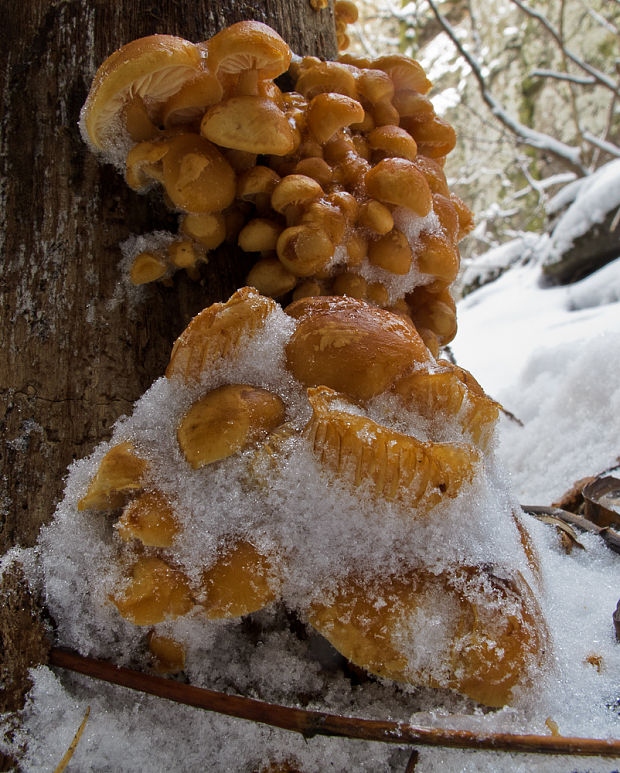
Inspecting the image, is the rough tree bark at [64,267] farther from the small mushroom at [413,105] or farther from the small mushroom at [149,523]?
the small mushroom at [413,105]

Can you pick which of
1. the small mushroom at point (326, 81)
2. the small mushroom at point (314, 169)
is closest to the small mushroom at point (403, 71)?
the small mushroom at point (326, 81)

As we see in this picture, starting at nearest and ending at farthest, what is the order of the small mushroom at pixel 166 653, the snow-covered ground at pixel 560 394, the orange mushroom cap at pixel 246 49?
the small mushroom at pixel 166 653
the orange mushroom cap at pixel 246 49
the snow-covered ground at pixel 560 394

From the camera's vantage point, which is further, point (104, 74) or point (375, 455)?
point (104, 74)

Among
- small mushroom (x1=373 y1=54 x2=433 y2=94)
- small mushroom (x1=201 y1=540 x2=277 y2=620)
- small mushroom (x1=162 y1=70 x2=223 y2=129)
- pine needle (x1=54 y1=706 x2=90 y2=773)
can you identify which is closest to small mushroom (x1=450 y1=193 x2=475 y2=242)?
small mushroom (x1=373 y1=54 x2=433 y2=94)

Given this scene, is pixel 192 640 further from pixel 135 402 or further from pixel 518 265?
pixel 518 265

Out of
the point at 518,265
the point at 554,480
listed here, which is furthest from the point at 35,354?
the point at 518,265

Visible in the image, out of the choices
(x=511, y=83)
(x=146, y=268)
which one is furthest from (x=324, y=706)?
(x=511, y=83)
